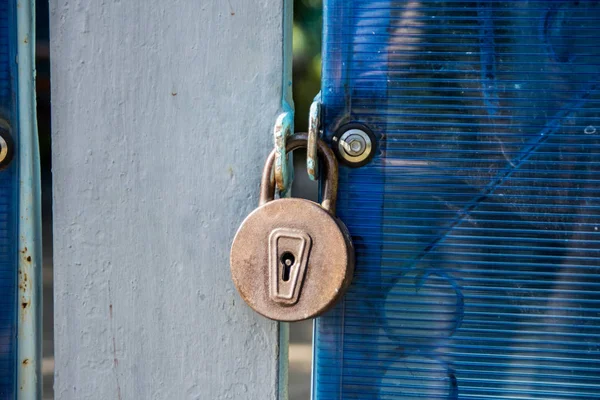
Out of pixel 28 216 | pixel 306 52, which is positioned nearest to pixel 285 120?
pixel 28 216

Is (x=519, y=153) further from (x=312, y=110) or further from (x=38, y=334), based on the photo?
(x=38, y=334)

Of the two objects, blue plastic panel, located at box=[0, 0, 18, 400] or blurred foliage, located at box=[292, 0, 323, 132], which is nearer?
blue plastic panel, located at box=[0, 0, 18, 400]

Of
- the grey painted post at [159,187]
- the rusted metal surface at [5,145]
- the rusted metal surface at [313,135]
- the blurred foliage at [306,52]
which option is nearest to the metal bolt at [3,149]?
the rusted metal surface at [5,145]

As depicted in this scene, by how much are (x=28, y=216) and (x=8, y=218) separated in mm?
40

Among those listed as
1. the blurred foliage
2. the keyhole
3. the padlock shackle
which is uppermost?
the blurred foliage

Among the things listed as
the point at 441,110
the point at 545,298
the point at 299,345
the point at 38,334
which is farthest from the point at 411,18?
the point at 299,345

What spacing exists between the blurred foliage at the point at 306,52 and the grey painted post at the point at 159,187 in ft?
7.07

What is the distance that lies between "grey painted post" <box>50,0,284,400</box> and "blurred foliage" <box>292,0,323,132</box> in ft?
7.07

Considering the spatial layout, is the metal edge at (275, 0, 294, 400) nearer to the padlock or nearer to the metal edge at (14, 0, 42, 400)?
the padlock

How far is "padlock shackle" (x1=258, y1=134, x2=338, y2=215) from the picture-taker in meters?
1.26

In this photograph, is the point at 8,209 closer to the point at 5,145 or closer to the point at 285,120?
the point at 5,145

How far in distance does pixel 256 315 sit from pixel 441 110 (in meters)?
0.55

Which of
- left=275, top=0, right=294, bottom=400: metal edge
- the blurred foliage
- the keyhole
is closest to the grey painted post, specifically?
left=275, top=0, right=294, bottom=400: metal edge

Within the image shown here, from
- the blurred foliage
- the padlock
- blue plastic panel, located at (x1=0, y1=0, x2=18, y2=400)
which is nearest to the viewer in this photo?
the padlock
